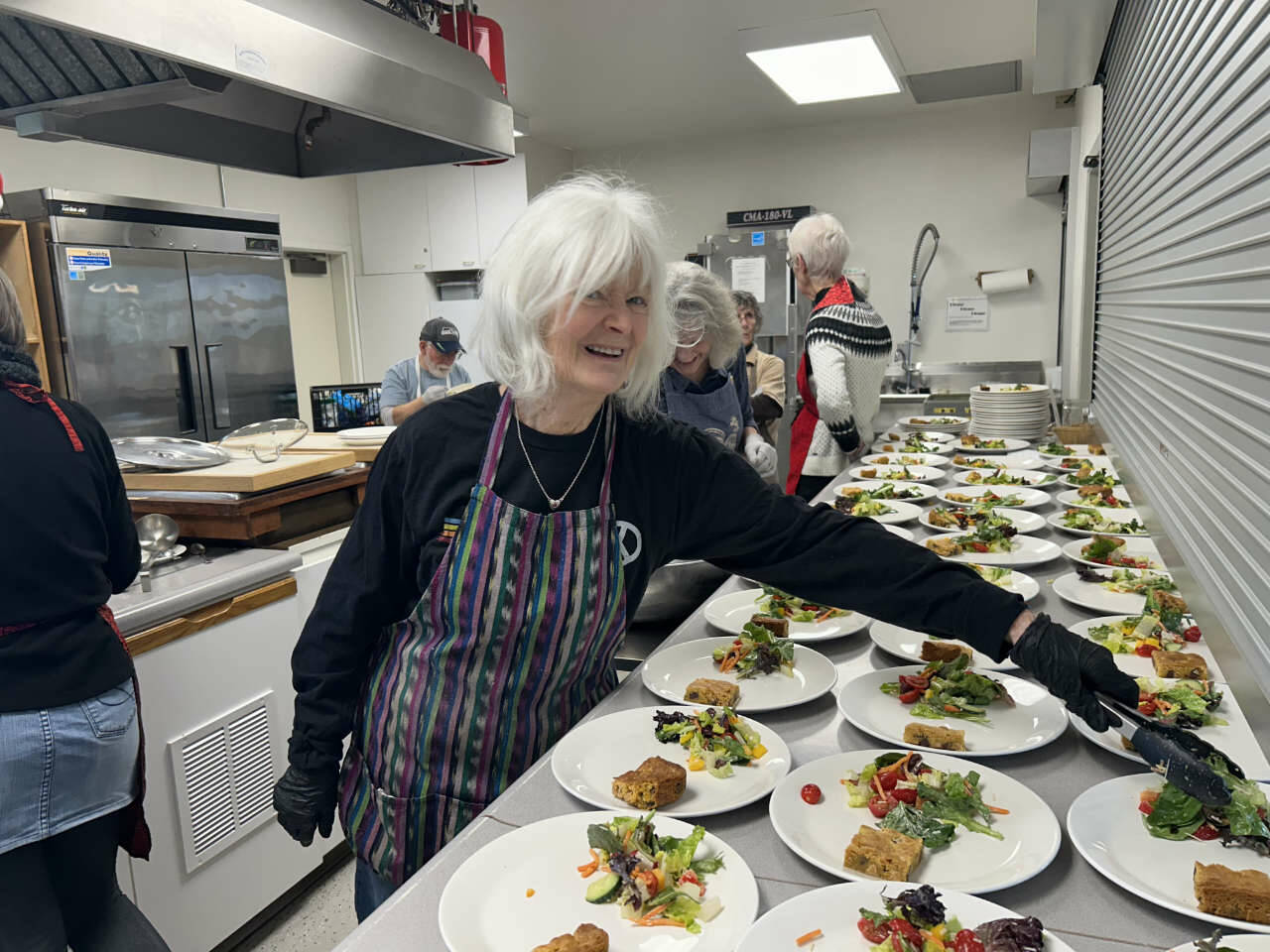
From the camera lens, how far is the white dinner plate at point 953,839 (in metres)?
0.97

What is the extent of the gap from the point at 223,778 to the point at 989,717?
187cm

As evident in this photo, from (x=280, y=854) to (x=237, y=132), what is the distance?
191 cm

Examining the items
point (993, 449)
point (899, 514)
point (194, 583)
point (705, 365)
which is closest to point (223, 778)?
point (194, 583)

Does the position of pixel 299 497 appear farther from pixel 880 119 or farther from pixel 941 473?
pixel 880 119

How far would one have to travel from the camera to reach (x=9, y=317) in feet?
5.48

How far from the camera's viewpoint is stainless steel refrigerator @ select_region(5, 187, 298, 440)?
4262mm

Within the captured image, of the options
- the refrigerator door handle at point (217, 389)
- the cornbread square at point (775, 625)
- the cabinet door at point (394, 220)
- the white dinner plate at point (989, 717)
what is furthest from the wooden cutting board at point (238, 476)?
the cabinet door at point (394, 220)

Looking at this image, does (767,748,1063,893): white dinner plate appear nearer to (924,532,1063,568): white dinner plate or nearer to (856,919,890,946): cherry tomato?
(856,919,890,946): cherry tomato

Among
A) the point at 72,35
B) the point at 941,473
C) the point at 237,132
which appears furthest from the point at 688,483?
the point at 941,473

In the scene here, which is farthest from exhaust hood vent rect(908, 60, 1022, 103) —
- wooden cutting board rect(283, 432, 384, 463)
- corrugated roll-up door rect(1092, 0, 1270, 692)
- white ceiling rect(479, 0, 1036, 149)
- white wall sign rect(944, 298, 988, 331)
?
wooden cutting board rect(283, 432, 384, 463)

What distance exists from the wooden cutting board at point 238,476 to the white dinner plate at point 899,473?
72.1 inches

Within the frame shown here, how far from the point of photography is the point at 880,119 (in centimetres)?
685

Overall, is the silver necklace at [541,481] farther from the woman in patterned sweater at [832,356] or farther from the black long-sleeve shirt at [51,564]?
the woman in patterned sweater at [832,356]

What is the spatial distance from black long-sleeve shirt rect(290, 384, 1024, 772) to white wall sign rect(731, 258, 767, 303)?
5428mm
